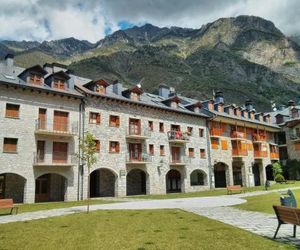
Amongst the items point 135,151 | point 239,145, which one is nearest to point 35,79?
point 135,151

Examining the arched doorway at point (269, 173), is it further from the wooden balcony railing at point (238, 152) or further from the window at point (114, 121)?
the window at point (114, 121)

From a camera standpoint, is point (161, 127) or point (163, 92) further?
point (163, 92)

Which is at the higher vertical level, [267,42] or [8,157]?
[267,42]

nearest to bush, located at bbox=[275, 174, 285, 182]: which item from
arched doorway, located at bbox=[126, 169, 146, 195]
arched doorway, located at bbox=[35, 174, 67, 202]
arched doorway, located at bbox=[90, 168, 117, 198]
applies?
arched doorway, located at bbox=[126, 169, 146, 195]

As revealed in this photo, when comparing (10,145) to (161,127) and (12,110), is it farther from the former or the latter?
(161,127)

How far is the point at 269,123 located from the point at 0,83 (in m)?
44.2

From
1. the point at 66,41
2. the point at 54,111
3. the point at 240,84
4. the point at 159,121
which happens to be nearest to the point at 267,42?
the point at 240,84

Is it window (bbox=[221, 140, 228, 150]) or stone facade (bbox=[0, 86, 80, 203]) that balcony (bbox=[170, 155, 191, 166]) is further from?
stone facade (bbox=[0, 86, 80, 203])

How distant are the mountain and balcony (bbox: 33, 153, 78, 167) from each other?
7416 centimetres

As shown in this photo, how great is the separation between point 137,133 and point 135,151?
6.47 ft

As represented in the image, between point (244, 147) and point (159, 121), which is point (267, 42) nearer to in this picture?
point (244, 147)

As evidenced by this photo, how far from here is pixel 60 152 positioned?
28.1 meters

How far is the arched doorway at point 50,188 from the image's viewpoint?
28.9 m

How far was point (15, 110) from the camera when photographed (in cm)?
2630
